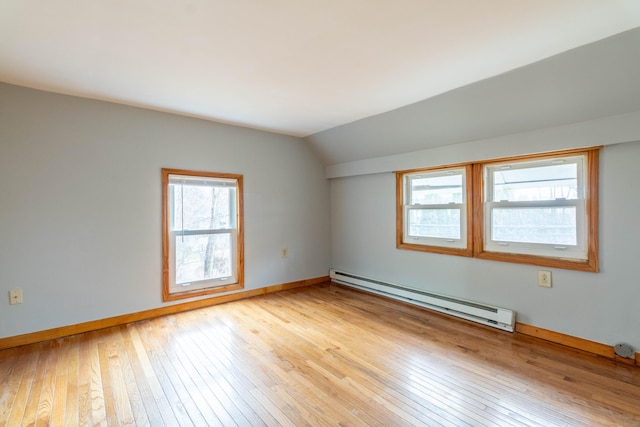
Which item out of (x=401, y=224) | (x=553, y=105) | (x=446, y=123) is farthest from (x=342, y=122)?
(x=553, y=105)

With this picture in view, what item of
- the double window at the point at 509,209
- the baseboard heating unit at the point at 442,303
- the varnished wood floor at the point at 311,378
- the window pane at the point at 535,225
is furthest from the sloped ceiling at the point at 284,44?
the varnished wood floor at the point at 311,378

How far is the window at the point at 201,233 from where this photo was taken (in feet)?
10.8

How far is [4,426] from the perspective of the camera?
1585 mm

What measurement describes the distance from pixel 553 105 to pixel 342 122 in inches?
79.9

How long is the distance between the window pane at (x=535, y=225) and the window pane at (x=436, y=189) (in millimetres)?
458

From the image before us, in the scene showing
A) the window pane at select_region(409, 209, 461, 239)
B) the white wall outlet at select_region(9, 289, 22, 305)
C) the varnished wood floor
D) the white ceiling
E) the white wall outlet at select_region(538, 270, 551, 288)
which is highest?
the white ceiling

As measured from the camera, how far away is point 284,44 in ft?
6.16

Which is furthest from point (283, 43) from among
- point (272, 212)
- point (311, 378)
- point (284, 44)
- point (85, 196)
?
point (272, 212)

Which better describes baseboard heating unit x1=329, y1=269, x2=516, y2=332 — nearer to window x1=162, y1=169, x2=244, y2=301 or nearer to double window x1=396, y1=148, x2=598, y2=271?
double window x1=396, y1=148, x2=598, y2=271

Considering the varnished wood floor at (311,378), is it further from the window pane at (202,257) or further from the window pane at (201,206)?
the window pane at (201,206)

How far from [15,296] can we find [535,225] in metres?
4.63

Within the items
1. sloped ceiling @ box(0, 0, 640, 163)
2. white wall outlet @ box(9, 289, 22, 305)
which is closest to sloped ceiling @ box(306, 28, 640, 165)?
sloped ceiling @ box(0, 0, 640, 163)

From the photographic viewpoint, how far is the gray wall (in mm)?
2508

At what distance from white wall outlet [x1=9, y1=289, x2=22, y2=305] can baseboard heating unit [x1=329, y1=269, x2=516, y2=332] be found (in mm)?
3507
